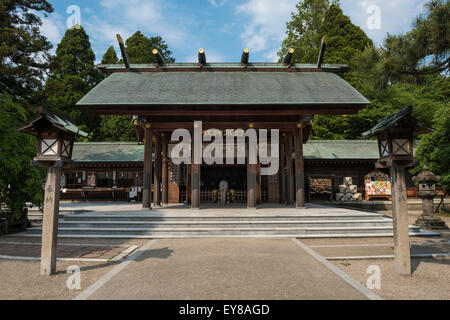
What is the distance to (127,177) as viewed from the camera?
63.4 feet

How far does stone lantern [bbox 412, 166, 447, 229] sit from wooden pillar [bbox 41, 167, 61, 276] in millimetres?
11924

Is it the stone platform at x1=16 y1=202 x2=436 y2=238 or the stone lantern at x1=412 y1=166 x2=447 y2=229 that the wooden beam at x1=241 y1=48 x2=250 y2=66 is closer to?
the stone platform at x1=16 y1=202 x2=436 y2=238

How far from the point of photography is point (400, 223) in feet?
15.7

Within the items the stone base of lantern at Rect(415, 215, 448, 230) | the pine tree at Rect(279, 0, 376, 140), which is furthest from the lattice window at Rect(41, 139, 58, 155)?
the pine tree at Rect(279, 0, 376, 140)

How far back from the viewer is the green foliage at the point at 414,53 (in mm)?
5781

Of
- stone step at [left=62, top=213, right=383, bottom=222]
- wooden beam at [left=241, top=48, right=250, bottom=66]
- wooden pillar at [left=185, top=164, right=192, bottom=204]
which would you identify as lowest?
stone step at [left=62, top=213, right=383, bottom=222]

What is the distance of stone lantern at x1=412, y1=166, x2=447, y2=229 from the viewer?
29.8 feet

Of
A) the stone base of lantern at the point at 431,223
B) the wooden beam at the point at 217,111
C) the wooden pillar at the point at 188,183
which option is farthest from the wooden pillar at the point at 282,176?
the stone base of lantern at the point at 431,223

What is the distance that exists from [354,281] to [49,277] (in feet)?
18.3

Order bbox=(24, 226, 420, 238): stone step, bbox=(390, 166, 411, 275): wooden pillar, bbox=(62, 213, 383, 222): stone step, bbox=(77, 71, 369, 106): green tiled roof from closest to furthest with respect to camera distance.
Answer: bbox=(390, 166, 411, 275): wooden pillar < bbox=(24, 226, 420, 238): stone step < bbox=(62, 213, 383, 222): stone step < bbox=(77, 71, 369, 106): green tiled roof

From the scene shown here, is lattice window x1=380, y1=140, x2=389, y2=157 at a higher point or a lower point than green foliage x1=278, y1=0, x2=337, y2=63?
lower

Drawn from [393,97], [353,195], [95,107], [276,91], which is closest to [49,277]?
[95,107]
